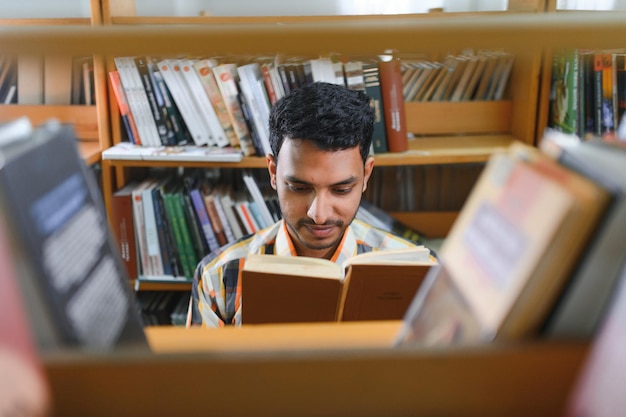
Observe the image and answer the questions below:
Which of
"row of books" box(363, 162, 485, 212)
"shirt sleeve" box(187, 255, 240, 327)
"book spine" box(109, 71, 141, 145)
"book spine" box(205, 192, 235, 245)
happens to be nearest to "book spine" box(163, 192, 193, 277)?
"book spine" box(205, 192, 235, 245)

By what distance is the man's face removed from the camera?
129cm

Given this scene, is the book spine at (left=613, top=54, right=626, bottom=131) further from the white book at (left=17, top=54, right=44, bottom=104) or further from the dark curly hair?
the white book at (left=17, top=54, right=44, bottom=104)

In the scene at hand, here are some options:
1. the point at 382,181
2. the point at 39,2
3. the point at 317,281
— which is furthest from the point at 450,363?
the point at 39,2

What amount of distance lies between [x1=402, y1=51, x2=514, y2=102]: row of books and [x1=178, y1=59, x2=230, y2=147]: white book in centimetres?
65

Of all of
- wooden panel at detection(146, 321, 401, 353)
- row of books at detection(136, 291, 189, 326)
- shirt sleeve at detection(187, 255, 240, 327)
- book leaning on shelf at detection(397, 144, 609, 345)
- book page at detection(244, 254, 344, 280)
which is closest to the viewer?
book leaning on shelf at detection(397, 144, 609, 345)

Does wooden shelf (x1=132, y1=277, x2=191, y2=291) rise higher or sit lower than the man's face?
lower

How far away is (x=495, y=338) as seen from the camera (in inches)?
16.0

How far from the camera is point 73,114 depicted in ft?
6.33

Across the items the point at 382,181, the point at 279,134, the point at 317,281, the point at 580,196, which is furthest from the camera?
the point at 382,181

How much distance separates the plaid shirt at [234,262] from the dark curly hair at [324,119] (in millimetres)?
224

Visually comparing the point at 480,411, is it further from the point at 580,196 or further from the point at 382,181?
the point at 382,181

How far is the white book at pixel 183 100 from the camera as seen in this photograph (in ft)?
5.82

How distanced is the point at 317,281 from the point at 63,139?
33cm

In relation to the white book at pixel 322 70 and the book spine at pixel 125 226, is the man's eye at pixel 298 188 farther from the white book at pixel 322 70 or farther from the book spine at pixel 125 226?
the book spine at pixel 125 226
